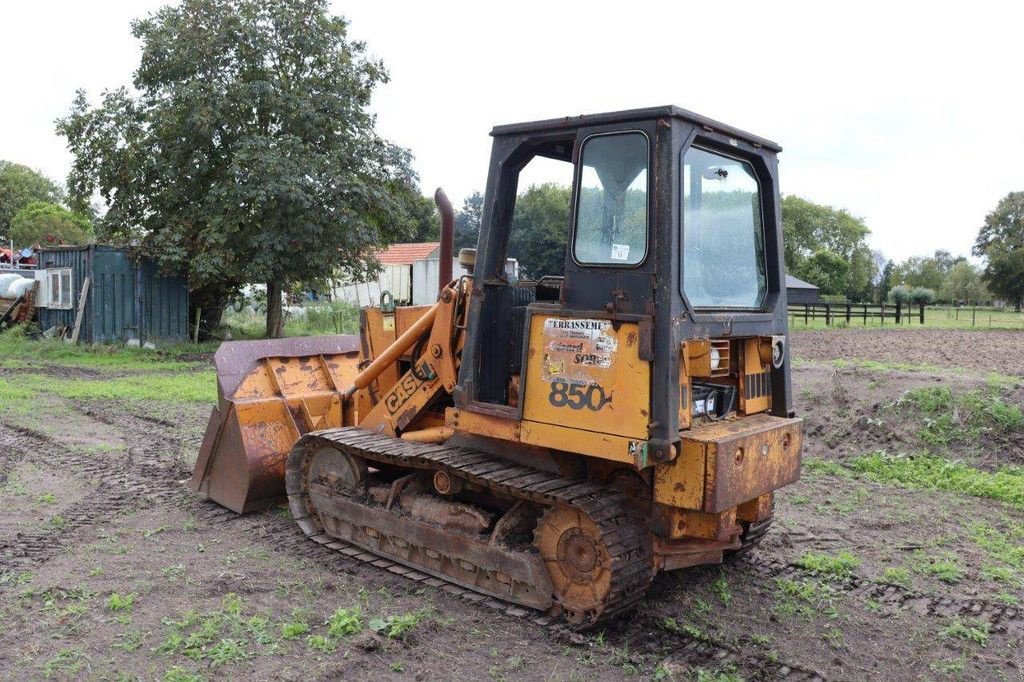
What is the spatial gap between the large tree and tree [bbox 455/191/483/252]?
11.3 metres

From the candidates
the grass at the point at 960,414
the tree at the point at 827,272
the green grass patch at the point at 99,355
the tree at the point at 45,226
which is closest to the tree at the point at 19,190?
the tree at the point at 45,226

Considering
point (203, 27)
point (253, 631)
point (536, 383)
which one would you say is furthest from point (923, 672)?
point (203, 27)

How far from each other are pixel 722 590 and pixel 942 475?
3.83 metres

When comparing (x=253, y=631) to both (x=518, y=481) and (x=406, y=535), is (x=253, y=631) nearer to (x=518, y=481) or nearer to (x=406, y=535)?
(x=406, y=535)

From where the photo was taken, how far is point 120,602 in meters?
4.74

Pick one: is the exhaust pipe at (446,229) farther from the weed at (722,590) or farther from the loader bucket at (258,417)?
the weed at (722,590)

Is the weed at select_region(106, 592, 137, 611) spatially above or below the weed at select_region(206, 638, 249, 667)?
above

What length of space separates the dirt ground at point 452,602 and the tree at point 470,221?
2.33m

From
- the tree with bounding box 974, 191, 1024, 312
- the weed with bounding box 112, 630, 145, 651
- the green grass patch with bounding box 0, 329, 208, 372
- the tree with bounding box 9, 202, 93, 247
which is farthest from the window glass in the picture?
the tree with bounding box 974, 191, 1024, 312

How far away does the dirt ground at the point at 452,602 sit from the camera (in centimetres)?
413

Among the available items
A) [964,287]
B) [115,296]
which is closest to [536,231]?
[115,296]

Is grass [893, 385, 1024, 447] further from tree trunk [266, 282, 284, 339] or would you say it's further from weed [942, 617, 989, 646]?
tree trunk [266, 282, 284, 339]

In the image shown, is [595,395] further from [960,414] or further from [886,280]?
[886,280]

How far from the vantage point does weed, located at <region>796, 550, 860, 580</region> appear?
5.38 meters
